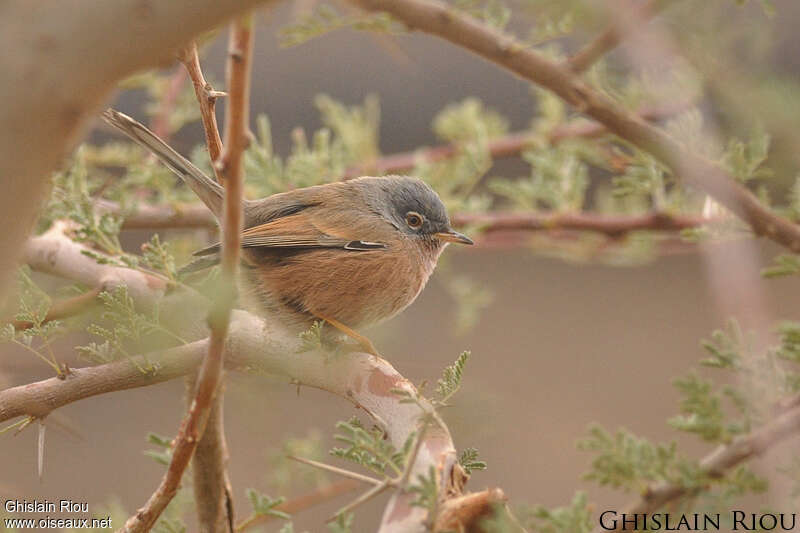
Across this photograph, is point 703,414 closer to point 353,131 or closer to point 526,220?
point 526,220

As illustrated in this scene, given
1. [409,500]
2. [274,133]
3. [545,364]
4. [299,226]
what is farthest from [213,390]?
[545,364]

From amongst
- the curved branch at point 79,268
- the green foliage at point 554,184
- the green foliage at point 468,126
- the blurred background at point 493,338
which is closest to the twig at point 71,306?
the curved branch at point 79,268

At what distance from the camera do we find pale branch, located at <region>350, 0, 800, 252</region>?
84.8 inches

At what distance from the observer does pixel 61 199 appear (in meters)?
2.45

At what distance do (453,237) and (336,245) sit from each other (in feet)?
1.68

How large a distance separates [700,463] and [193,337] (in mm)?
1273

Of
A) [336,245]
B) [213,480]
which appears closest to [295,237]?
[336,245]

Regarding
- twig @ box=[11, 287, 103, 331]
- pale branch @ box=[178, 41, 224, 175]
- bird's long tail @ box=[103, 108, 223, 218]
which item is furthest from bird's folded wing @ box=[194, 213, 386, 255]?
pale branch @ box=[178, 41, 224, 175]

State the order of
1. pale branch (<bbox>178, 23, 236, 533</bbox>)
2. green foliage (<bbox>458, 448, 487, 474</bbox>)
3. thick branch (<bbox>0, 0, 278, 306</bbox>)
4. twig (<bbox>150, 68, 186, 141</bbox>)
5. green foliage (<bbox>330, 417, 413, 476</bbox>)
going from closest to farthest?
thick branch (<bbox>0, 0, 278, 306</bbox>), green foliage (<bbox>330, 417, 413, 476</bbox>), green foliage (<bbox>458, 448, 487, 474</bbox>), pale branch (<bbox>178, 23, 236, 533</bbox>), twig (<bbox>150, 68, 186, 141</bbox>)

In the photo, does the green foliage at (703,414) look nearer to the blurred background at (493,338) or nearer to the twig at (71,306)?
the twig at (71,306)

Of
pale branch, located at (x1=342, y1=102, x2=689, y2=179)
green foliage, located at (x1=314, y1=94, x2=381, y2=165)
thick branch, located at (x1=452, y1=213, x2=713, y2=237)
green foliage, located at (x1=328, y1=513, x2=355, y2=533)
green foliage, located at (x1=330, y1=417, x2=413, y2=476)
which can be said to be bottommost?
green foliage, located at (x1=328, y1=513, x2=355, y2=533)

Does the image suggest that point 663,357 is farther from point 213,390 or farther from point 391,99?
point 213,390

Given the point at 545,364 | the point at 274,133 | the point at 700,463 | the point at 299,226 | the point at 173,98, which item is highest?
the point at 274,133

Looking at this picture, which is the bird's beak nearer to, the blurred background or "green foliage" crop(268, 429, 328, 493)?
"green foliage" crop(268, 429, 328, 493)
